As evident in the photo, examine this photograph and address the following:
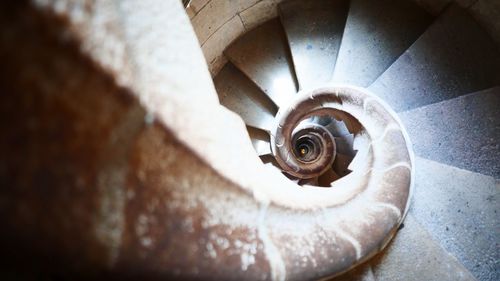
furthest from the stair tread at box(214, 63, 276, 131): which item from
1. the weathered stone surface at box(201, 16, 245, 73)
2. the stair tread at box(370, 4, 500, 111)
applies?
the stair tread at box(370, 4, 500, 111)

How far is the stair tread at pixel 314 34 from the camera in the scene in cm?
396

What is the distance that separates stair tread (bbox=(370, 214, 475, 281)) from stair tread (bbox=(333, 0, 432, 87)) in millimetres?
1785

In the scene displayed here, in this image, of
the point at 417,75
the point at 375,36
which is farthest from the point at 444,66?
the point at 375,36

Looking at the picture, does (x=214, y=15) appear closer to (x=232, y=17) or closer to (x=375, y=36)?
(x=232, y=17)

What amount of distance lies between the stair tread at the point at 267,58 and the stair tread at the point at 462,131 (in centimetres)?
202

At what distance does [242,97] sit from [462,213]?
10.4ft

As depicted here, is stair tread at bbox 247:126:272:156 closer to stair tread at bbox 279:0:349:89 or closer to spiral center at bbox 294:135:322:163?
spiral center at bbox 294:135:322:163

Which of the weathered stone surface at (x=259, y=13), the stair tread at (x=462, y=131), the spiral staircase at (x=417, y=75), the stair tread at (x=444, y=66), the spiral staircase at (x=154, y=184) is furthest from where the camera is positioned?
the weathered stone surface at (x=259, y=13)

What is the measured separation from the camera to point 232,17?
12.5ft

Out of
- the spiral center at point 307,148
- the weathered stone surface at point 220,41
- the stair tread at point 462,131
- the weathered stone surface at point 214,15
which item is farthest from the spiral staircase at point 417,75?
the spiral center at point 307,148

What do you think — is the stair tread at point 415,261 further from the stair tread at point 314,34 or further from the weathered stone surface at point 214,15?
the weathered stone surface at point 214,15

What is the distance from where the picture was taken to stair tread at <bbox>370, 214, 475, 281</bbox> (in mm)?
1916

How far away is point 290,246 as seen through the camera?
993 mm

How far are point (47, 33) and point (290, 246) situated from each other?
0.86 m
